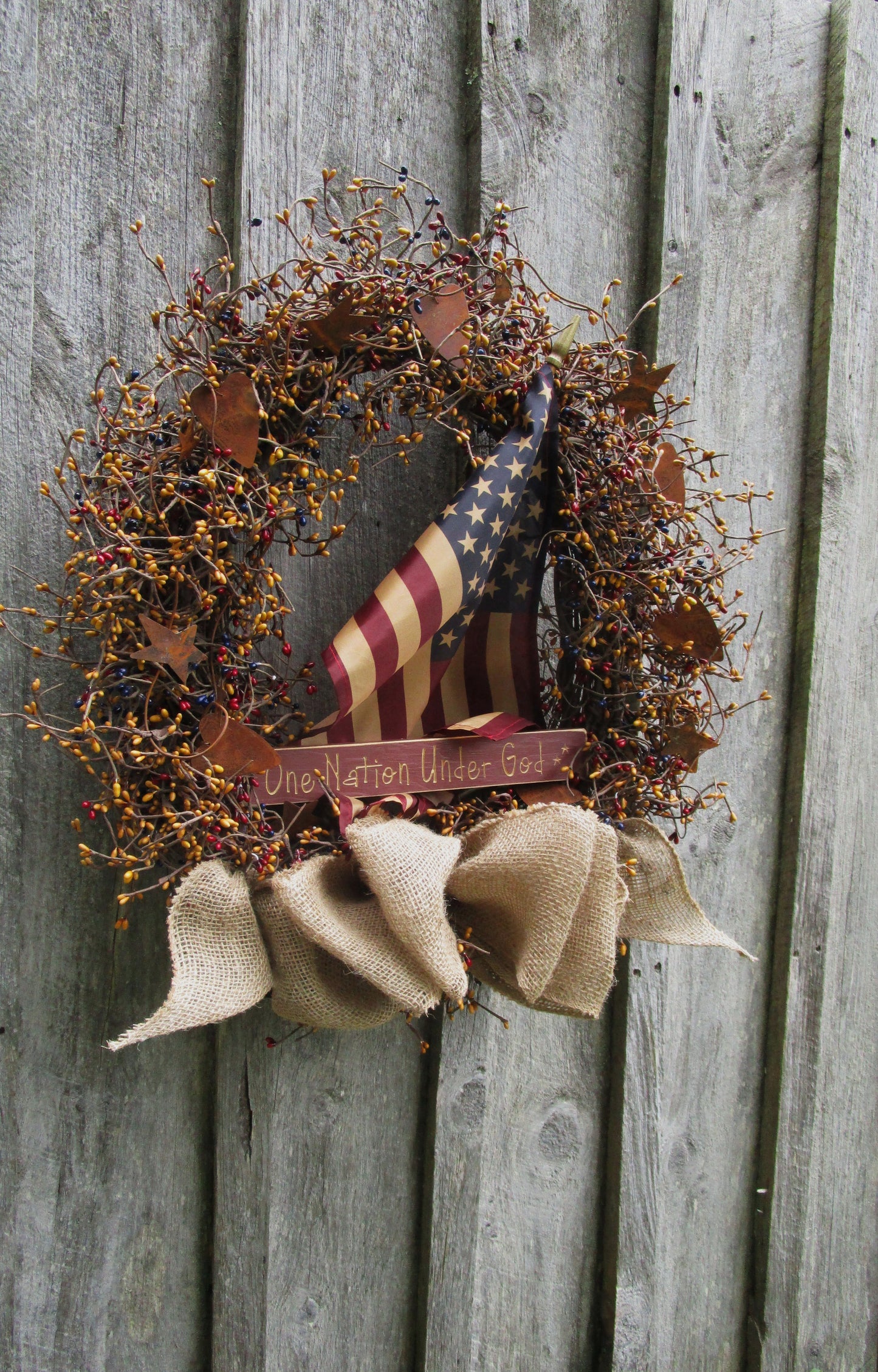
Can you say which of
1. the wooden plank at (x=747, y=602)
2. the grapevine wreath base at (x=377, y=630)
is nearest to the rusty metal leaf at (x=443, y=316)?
the grapevine wreath base at (x=377, y=630)

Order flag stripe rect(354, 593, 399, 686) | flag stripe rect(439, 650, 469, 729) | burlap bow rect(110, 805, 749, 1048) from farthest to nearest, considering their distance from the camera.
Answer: flag stripe rect(439, 650, 469, 729)
flag stripe rect(354, 593, 399, 686)
burlap bow rect(110, 805, 749, 1048)

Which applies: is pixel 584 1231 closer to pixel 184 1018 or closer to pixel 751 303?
pixel 184 1018

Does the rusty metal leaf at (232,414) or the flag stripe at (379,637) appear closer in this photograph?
the rusty metal leaf at (232,414)

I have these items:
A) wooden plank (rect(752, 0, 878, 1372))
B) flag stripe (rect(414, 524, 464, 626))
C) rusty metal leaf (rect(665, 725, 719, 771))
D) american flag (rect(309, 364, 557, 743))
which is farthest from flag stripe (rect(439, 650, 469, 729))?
wooden plank (rect(752, 0, 878, 1372))

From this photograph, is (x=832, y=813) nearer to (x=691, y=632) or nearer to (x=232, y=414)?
(x=691, y=632)

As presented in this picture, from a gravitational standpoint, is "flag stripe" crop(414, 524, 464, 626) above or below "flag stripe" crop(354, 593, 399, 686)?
above

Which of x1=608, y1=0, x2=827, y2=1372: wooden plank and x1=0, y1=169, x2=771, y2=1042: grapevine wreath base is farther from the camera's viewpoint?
x1=608, y1=0, x2=827, y2=1372: wooden plank

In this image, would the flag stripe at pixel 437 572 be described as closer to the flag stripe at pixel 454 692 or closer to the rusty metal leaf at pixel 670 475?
the flag stripe at pixel 454 692

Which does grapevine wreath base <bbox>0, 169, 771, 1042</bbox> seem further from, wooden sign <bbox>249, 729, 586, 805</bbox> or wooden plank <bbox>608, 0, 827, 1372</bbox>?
wooden plank <bbox>608, 0, 827, 1372</bbox>
